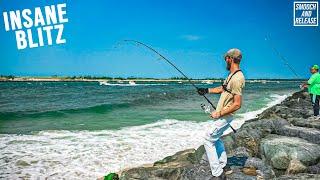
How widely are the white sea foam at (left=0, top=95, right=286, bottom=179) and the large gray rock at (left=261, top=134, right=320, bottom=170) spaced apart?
159cm

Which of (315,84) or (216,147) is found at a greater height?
(315,84)

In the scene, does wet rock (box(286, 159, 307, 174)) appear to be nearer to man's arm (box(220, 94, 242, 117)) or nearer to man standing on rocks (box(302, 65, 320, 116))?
man's arm (box(220, 94, 242, 117))

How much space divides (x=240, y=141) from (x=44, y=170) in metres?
4.18

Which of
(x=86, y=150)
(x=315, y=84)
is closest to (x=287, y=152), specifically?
(x=315, y=84)

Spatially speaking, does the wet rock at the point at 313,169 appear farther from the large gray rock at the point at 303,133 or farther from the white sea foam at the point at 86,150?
the white sea foam at the point at 86,150

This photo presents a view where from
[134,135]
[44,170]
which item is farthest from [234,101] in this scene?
[134,135]

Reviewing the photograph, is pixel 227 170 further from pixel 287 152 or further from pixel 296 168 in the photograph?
pixel 287 152

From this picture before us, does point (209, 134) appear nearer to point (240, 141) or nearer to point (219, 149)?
point (219, 149)

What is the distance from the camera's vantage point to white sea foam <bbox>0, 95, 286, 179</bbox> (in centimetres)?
812

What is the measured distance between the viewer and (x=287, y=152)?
6.56 meters

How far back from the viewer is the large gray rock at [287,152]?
21.1 feet

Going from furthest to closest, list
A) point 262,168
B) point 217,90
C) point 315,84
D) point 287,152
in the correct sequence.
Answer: point 315,84, point 287,152, point 262,168, point 217,90

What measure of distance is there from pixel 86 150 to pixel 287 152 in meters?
5.37

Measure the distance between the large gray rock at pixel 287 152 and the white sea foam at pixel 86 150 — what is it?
1.59 metres
